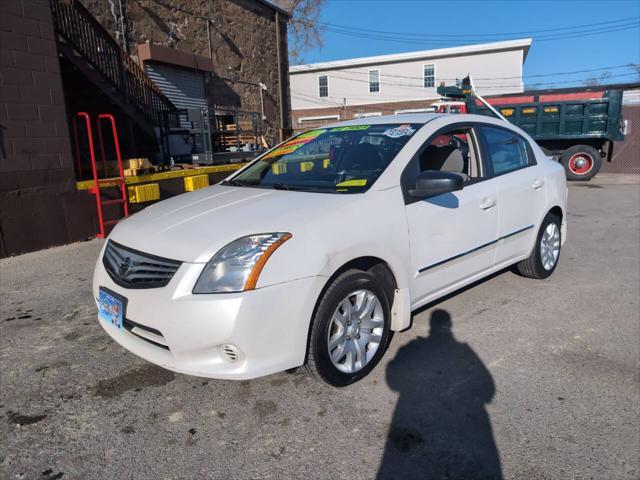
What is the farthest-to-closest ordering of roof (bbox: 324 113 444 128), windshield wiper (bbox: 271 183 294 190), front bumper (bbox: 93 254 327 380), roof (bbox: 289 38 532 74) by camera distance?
roof (bbox: 289 38 532 74), roof (bbox: 324 113 444 128), windshield wiper (bbox: 271 183 294 190), front bumper (bbox: 93 254 327 380)

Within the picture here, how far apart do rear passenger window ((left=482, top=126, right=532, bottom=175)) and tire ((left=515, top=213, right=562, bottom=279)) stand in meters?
0.67

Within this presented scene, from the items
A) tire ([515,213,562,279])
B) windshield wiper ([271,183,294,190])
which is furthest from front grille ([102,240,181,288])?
tire ([515,213,562,279])

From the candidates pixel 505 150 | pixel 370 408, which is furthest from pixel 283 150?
pixel 370 408

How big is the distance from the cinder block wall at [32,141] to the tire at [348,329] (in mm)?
5365

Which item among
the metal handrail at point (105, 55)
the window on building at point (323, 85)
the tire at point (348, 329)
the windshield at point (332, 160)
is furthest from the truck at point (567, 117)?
the window on building at point (323, 85)

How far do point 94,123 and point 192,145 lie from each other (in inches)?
92.9

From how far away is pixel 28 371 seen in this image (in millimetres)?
3217

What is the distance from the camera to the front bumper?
2.39 meters

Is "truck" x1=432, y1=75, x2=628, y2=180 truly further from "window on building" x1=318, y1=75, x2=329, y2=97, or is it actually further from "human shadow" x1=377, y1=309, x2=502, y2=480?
"window on building" x1=318, y1=75, x2=329, y2=97

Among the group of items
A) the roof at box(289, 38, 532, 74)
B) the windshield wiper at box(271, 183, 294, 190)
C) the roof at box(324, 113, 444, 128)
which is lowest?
the windshield wiper at box(271, 183, 294, 190)

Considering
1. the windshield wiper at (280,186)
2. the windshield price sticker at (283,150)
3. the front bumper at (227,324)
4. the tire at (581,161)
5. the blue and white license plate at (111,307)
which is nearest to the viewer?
the front bumper at (227,324)

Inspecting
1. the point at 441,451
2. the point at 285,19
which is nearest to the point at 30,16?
the point at 441,451

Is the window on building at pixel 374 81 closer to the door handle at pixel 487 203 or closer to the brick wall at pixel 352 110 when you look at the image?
the brick wall at pixel 352 110

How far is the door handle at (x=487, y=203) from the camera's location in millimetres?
3732
